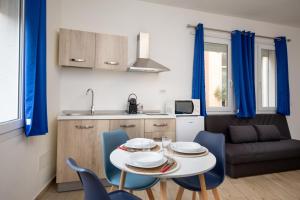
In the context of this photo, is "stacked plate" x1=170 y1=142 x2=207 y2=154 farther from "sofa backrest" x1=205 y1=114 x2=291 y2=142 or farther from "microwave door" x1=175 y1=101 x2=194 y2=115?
"sofa backrest" x1=205 y1=114 x2=291 y2=142

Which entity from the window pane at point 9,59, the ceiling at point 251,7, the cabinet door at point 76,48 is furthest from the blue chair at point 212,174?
the ceiling at point 251,7

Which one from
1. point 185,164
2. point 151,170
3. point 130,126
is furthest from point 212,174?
point 130,126

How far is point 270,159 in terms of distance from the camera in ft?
9.29

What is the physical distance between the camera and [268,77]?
3922mm

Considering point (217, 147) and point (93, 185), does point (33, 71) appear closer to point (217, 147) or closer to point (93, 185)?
point (93, 185)

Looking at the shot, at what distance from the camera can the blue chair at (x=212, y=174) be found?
5.02 feet

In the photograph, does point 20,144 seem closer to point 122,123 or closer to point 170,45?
point 122,123

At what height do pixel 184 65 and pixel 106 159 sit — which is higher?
pixel 184 65

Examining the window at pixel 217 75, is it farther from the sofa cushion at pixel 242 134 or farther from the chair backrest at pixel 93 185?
the chair backrest at pixel 93 185

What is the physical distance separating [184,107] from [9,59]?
2391mm

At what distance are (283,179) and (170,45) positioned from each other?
280cm

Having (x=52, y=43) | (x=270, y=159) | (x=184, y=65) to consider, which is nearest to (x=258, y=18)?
(x=184, y=65)

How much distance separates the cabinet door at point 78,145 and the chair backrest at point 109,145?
1.73ft

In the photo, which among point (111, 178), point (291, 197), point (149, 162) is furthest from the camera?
point (291, 197)
